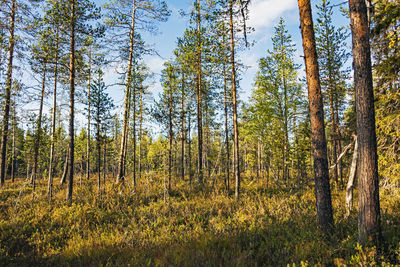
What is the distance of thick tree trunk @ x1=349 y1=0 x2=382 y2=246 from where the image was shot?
12.8 feet

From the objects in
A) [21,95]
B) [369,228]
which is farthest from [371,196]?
[21,95]

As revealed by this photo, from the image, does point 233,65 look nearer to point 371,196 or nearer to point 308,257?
point 371,196

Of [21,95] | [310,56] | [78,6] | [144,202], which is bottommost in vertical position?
[144,202]

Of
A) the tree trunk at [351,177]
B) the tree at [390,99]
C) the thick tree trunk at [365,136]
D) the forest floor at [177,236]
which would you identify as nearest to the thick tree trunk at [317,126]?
the forest floor at [177,236]

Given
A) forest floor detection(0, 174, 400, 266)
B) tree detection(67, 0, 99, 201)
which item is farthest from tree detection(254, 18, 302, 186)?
tree detection(67, 0, 99, 201)

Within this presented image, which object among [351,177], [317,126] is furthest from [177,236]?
[351,177]

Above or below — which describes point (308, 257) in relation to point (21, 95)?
below

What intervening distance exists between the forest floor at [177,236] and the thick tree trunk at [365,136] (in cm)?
48

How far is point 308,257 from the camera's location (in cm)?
398

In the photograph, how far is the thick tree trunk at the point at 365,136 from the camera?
12.8 ft

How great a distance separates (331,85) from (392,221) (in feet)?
45.5

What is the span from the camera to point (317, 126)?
17.1 ft

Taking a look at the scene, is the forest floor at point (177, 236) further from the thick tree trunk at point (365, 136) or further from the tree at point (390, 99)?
the tree at point (390, 99)

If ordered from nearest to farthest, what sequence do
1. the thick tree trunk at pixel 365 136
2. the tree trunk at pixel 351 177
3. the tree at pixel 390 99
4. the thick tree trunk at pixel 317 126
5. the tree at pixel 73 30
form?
the thick tree trunk at pixel 365 136 < the thick tree trunk at pixel 317 126 < the tree trunk at pixel 351 177 < the tree at pixel 390 99 < the tree at pixel 73 30
